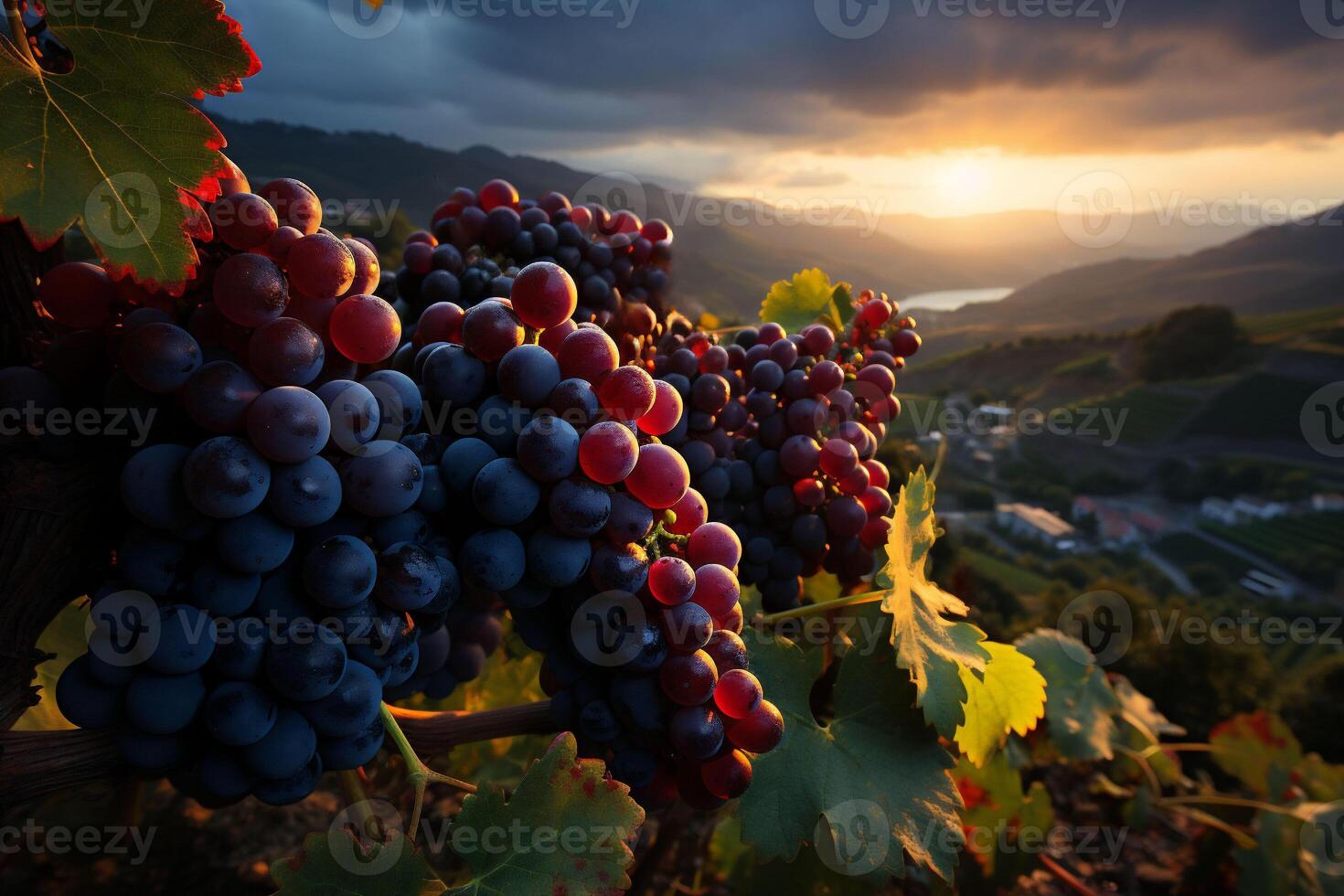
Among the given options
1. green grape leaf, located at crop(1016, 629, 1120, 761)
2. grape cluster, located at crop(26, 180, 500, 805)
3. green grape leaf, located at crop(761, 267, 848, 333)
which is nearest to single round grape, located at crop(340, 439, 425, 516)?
grape cluster, located at crop(26, 180, 500, 805)

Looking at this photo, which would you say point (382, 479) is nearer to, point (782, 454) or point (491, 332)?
point (491, 332)

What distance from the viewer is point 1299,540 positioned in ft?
57.9

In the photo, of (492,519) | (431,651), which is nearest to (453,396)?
(492,519)

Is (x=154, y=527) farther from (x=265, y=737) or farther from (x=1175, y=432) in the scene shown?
(x=1175, y=432)

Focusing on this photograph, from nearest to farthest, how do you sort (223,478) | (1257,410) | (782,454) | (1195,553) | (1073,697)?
(223,478)
(782,454)
(1073,697)
(1195,553)
(1257,410)

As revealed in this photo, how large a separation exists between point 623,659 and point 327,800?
153cm

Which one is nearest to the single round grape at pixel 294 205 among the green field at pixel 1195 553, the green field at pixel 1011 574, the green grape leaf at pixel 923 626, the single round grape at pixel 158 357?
the single round grape at pixel 158 357

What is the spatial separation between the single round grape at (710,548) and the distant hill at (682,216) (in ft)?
1.86

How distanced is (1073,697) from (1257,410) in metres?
27.2

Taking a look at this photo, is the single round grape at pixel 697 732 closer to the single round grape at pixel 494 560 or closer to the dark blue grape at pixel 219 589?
the single round grape at pixel 494 560

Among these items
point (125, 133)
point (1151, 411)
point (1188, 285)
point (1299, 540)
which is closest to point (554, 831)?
point (125, 133)

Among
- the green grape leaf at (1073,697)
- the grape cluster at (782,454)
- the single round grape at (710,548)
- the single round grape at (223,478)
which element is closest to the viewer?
the single round grape at (223,478)

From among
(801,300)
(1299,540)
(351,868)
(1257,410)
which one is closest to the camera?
(351,868)

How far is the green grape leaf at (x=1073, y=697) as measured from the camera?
6.52 ft
